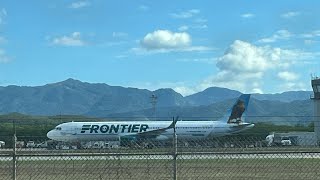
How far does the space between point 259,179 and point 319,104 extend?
80.2 meters

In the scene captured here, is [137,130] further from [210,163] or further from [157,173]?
[157,173]

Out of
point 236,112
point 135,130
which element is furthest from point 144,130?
point 236,112

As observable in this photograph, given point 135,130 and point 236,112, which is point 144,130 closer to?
point 135,130

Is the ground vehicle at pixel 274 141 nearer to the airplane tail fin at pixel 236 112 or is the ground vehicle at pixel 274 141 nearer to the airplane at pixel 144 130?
the airplane at pixel 144 130

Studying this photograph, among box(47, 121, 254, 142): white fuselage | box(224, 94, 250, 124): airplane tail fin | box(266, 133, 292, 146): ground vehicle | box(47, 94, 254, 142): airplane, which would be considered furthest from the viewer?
box(224, 94, 250, 124): airplane tail fin

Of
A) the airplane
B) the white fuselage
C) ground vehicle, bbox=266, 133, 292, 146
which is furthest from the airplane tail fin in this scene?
ground vehicle, bbox=266, 133, 292, 146

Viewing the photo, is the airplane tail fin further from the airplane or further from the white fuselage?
the white fuselage

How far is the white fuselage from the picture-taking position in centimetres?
6988

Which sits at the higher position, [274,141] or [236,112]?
[236,112]

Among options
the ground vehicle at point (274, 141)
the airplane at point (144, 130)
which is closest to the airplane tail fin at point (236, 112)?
the airplane at point (144, 130)

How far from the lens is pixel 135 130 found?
77250mm

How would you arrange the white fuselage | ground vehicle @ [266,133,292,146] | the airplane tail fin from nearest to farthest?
1. ground vehicle @ [266,133,292,146]
2. the white fuselage
3. the airplane tail fin

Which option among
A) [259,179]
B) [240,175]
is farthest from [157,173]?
[259,179]

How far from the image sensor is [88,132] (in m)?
74.0
